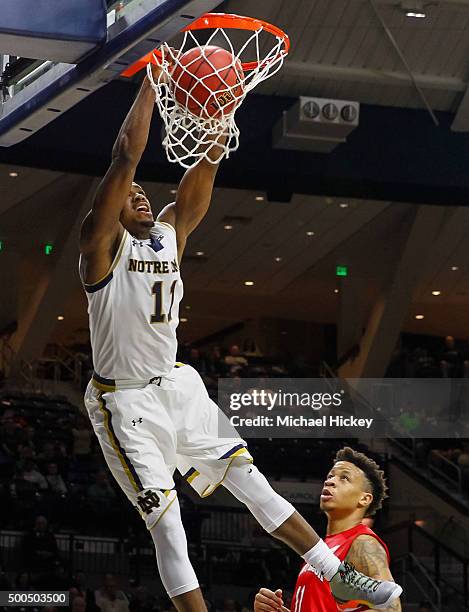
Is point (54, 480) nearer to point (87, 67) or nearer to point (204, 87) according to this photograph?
point (204, 87)

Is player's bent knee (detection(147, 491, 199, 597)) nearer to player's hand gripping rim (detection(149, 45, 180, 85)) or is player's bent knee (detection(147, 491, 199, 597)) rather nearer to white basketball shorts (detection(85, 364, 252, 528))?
white basketball shorts (detection(85, 364, 252, 528))

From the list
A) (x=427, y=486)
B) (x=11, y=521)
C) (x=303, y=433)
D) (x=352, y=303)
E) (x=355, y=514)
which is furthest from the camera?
(x=352, y=303)

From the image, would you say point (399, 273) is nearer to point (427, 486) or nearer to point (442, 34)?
point (427, 486)

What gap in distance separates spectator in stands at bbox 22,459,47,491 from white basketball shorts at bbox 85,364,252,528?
11.3 meters

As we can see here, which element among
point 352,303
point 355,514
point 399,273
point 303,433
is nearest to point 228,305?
point 352,303

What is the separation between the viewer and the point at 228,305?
30.3 meters

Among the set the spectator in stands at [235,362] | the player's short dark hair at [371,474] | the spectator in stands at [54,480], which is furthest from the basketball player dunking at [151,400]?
the spectator in stands at [235,362]

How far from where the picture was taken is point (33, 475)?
17375 millimetres

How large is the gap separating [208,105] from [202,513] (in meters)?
11.9

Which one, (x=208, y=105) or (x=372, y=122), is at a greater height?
(x=372, y=122)

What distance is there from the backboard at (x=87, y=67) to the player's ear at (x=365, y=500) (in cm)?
242

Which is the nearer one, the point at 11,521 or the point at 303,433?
the point at 11,521

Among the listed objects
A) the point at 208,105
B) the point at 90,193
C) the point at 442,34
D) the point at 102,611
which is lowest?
the point at 102,611

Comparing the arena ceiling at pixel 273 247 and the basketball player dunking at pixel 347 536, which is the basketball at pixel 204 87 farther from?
the arena ceiling at pixel 273 247
